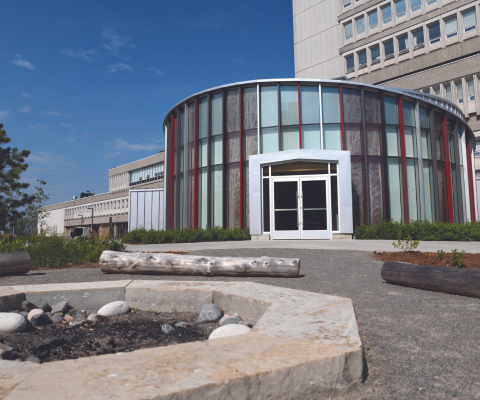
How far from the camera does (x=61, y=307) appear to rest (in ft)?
15.2

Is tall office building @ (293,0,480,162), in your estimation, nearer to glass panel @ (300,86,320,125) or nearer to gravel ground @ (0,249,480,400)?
glass panel @ (300,86,320,125)

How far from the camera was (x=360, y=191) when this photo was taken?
725 inches

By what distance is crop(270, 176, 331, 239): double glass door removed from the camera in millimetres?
16717

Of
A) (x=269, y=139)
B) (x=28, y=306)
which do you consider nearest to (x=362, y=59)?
(x=269, y=139)

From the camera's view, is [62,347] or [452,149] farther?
[452,149]

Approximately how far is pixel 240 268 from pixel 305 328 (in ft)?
12.6

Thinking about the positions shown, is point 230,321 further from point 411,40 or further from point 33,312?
point 411,40

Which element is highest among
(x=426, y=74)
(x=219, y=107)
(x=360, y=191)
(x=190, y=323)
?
(x=426, y=74)

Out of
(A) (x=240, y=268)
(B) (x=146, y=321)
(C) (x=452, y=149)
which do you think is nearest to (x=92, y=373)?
(B) (x=146, y=321)

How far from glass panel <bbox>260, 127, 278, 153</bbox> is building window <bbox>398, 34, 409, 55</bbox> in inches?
1103

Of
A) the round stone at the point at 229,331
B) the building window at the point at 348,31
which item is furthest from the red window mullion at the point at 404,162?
the building window at the point at 348,31

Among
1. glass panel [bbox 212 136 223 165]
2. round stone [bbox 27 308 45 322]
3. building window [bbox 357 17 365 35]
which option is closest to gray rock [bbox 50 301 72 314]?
round stone [bbox 27 308 45 322]

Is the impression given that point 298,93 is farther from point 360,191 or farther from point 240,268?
point 240,268

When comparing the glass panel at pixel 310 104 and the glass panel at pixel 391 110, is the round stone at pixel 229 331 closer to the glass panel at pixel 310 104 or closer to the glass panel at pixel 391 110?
the glass panel at pixel 310 104
